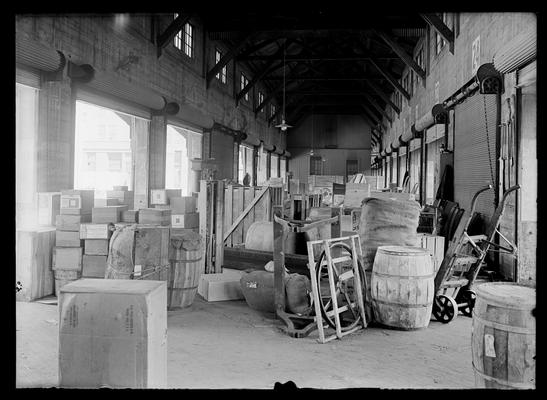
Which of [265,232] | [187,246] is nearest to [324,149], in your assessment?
[265,232]

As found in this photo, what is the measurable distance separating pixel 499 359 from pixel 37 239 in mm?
6162

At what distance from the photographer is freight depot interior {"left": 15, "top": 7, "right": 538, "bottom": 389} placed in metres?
3.09

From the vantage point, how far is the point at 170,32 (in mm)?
12805

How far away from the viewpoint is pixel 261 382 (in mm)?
4125

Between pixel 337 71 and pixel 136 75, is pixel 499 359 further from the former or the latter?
pixel 337 71

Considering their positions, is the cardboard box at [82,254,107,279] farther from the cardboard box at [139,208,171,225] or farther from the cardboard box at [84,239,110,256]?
the cardboard box at [139,208,171,225]

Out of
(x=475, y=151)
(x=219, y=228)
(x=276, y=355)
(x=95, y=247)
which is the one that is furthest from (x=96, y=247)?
(x=475, y=151)

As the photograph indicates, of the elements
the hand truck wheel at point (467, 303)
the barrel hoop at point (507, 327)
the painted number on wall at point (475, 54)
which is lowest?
the hand truck wheel at point (467, 303)

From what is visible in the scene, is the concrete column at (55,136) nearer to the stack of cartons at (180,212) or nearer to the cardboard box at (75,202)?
the cardboard box at (75,202)

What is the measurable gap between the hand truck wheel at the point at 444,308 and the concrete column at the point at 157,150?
846cm

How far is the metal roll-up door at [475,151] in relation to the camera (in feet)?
29.7

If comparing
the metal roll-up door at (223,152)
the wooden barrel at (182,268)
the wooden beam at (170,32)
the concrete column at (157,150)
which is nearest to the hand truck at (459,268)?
the wooden barrel at (182,268)

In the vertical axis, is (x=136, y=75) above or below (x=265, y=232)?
above
